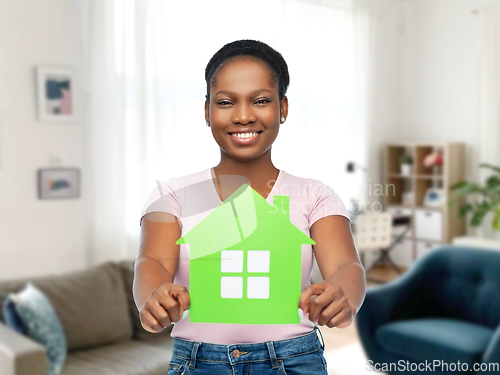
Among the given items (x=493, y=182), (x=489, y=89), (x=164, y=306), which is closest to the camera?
(x=164, y=306)

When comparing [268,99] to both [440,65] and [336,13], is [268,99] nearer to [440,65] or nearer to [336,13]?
[336,13]

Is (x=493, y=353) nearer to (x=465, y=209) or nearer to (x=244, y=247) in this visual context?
(x=244, y=247)

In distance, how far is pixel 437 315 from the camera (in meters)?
2.51

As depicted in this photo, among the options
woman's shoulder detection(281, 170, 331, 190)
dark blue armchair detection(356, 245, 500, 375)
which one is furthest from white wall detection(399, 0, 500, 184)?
woman's shoulder detection(281, 170, 331, 190)

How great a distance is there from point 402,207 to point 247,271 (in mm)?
4506

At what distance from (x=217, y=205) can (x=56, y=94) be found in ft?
8.83

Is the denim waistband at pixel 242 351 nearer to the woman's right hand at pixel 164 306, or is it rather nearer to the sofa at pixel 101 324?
the woman's right hand at pixel 164 306

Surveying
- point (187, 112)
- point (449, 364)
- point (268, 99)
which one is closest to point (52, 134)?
point (187, 112)

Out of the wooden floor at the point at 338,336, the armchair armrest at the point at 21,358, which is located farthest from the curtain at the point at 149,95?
the wooden floor at the point at 338,336

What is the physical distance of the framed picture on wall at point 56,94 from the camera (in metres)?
2.77

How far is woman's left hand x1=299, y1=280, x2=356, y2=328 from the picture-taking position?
362 millimetres

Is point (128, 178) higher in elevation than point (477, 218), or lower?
higher

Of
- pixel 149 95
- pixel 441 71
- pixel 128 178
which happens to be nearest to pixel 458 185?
pixel 441 71

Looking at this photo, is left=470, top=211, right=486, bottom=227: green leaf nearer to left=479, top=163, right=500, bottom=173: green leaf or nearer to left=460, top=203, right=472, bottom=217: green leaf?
left=460, top=203, right=472, bottom=217: green leaf
